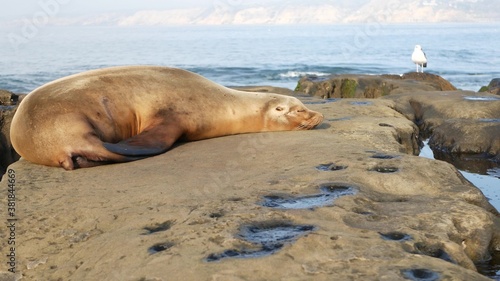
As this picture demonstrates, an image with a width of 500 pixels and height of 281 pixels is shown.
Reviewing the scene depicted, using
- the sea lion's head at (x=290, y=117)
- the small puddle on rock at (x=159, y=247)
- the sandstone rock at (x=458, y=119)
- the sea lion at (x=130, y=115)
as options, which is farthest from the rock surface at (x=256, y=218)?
the sandstone rock at (x=458, y=119)

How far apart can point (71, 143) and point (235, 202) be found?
6.42 feet

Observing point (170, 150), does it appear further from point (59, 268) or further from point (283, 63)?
point (283, 63)

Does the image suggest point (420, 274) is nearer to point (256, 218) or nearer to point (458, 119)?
point (256, 218)

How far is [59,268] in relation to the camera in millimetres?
3232

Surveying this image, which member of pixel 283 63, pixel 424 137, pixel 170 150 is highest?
pixel 170 150

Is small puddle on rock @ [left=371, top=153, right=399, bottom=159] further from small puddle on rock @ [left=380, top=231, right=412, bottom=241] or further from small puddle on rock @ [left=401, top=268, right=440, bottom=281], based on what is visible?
small puddle on rock @ [left=401, top=268, right=440, bottom=281]

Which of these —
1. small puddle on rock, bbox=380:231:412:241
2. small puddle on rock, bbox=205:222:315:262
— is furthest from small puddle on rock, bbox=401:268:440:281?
small puddle on rock, bbox=205:222:315:262

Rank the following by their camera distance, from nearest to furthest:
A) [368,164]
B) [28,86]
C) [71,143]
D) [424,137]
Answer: [368,164] → [71,143] → [424,137] → [28,86]

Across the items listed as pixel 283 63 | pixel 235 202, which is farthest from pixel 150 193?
pixel 283 63

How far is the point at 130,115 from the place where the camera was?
585cm

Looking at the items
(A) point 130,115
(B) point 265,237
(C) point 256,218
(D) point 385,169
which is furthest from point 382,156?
(A) point 130,115

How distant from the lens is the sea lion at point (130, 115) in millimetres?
5262

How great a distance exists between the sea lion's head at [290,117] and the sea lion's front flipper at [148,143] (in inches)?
46.4

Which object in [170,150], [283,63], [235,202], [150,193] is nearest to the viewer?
[235,202]
